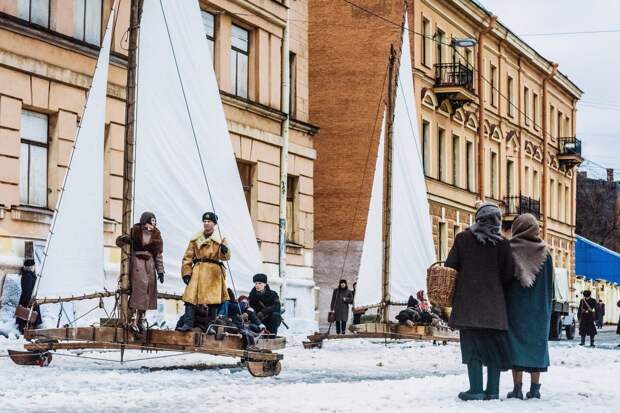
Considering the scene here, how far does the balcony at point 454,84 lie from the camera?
128ft

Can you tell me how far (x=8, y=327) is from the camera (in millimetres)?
18406

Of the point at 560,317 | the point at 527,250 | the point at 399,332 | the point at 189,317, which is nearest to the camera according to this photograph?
the point at 527,250

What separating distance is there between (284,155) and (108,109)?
7638 millimetres

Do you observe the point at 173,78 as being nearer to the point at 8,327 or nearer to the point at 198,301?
the point at 198,301

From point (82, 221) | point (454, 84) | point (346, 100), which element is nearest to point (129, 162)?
point (82, 221)

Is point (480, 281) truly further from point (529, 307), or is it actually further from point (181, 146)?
point (181, 146)

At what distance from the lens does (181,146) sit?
45.6 ft

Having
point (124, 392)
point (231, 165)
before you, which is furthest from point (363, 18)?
point (124, 392)

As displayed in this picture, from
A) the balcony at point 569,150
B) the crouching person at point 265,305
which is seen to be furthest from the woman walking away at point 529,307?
the balcony at point 569,150

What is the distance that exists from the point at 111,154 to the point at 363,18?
17.4 m

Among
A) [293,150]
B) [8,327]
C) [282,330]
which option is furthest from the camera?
[293,150]

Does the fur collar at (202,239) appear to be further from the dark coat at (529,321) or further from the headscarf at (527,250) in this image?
the dark coat at (529,321)

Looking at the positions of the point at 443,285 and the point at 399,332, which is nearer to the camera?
the point at 443,285

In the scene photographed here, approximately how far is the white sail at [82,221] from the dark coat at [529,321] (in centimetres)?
502
